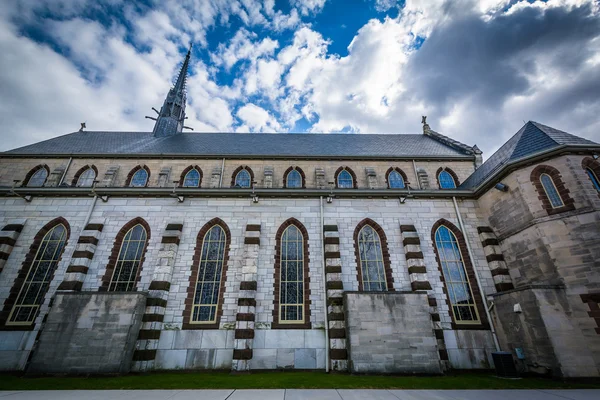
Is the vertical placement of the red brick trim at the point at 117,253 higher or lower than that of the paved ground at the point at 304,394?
higher

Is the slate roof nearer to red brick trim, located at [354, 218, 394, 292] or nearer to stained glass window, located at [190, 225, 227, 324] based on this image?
red brick trim, located at [354, 218, 394, 292]

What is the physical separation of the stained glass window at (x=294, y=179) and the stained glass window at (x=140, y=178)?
11755 millimetres

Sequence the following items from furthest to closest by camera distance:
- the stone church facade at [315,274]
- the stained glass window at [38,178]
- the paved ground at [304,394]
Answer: the stained glass window at [38,178] < the stone church facade at [315,274] < the paved ground at [304,394]

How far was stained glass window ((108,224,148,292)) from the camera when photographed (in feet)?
42.5

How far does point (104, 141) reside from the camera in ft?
80.2

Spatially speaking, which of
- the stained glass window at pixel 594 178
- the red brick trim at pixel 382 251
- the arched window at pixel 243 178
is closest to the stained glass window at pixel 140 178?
the arched window at pixel 243 178

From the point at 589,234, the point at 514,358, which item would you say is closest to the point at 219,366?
the point at 514,358

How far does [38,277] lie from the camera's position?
13.0m

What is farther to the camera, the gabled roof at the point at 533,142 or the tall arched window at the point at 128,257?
the tall arched window at the point at 128,257

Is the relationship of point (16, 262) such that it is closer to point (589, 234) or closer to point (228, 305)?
point (228, 305)

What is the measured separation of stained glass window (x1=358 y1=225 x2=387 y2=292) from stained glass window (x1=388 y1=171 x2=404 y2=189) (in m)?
8.12

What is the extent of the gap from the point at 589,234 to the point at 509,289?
3.95 m

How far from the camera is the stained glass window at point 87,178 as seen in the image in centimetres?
2062

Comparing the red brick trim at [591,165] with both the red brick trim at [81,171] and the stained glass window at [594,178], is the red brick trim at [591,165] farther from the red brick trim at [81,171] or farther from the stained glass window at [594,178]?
the red brick trim at [81,171]
